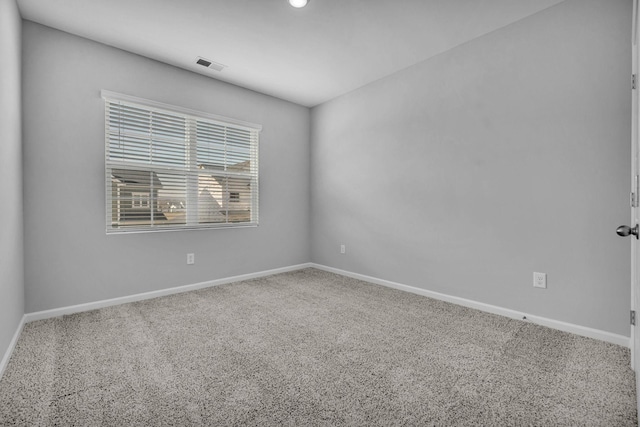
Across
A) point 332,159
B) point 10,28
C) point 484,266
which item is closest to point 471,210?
point 484,266

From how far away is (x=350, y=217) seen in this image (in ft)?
13.0

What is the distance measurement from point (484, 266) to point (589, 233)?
2.55ft

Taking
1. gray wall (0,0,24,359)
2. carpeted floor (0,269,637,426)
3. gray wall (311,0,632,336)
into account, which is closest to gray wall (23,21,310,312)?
gray wall (0,0,24,359)

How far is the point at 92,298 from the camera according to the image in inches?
108

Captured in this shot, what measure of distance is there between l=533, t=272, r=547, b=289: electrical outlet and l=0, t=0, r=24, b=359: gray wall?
354 centimetres

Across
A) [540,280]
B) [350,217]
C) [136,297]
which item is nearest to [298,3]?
[350,217]

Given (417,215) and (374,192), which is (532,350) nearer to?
(417,215)

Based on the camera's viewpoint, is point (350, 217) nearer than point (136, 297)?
No

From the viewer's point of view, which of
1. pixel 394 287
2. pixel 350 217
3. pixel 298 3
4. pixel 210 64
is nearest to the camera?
pixel 298 3

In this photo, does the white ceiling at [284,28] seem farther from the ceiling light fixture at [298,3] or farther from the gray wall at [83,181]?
the gray wall at [83,181]

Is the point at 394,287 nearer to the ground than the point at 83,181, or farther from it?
nearer to the ground

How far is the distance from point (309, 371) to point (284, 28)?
2.58m

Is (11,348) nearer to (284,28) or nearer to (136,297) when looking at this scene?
(136,297)

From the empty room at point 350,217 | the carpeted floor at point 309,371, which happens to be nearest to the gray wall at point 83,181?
the empty room at point 350,217
